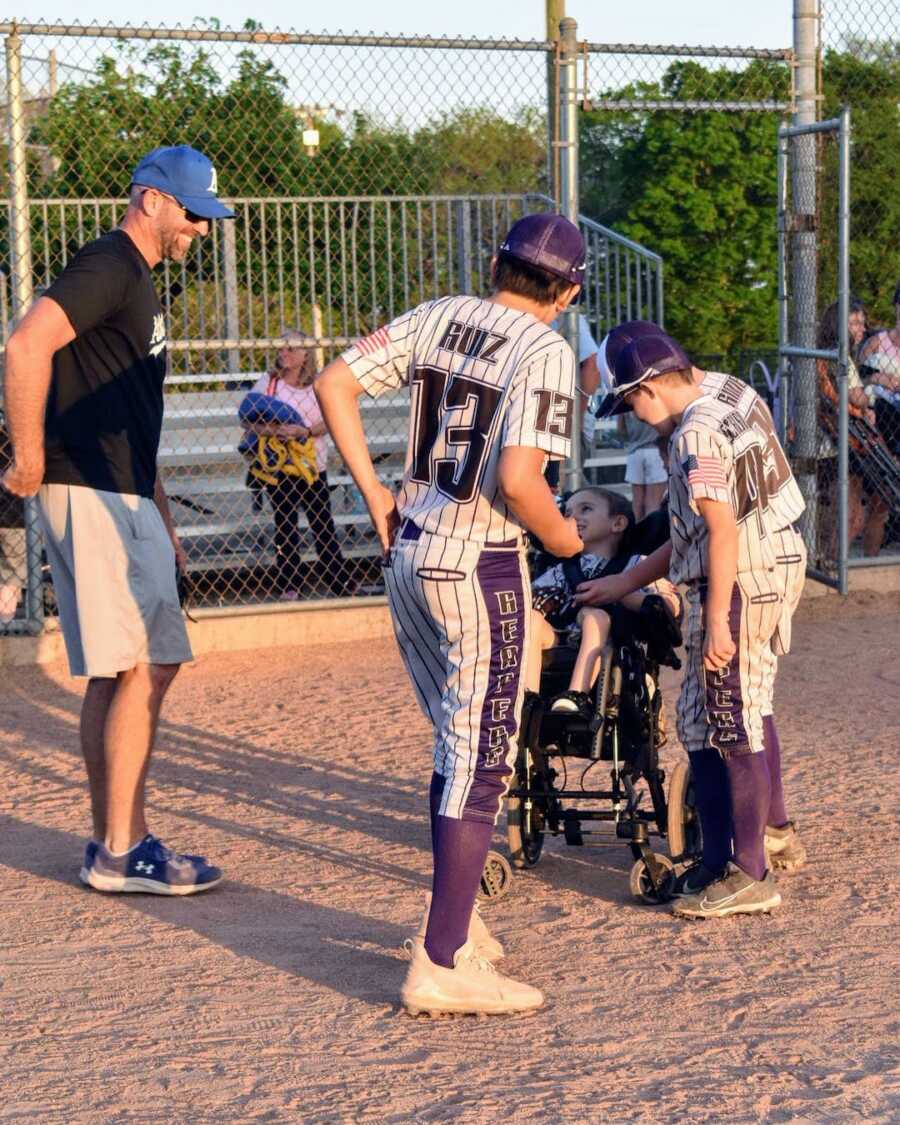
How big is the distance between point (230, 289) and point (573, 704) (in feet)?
18.5

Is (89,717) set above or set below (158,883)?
above

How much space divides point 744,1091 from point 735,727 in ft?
4.24

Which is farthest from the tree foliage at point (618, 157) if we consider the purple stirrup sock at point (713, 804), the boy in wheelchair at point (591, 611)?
the purple stirrup sock at point (713, 804)

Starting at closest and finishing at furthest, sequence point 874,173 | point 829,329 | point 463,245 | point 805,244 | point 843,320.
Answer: point 843,320
point 805,244
point 829,329
point 463,245
point 874,173

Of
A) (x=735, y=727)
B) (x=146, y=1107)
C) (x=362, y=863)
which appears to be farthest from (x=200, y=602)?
(x=146, y=1107)

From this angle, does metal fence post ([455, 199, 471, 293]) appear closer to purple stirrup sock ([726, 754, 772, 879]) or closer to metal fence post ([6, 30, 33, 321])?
metal fence post ([6, 30, 33, 321])

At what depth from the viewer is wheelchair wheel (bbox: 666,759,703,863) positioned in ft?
16.4

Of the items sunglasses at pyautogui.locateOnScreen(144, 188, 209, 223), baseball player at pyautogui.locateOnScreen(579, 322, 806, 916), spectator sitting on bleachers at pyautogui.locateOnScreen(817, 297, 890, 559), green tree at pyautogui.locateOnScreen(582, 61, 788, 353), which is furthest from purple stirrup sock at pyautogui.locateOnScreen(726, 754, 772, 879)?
green tree at pyautogui.locateOnScreen(582, 61, 788, 353)

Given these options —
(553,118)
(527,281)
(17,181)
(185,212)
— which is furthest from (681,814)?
Answer: (553,118)

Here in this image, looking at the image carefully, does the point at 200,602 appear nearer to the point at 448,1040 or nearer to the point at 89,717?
the point at 89,717

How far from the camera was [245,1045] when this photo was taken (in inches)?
151

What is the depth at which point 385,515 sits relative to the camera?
161 inches

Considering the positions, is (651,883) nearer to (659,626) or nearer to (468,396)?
(659,626)

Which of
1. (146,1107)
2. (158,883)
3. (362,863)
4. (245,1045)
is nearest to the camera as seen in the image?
(146,1107)
